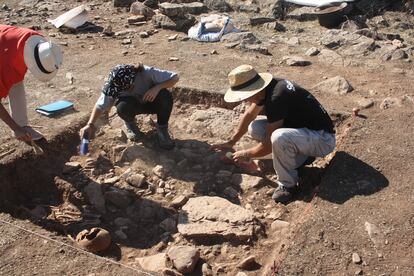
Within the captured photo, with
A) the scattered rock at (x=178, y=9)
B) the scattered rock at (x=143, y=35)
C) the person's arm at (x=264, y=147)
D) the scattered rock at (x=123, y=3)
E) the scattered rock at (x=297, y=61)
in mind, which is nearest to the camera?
the person's arm at (x=264, y=147)

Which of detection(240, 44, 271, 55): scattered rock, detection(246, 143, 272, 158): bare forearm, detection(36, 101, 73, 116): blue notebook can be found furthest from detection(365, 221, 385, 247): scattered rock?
detection(240, 44, 271, 55): scattered rock

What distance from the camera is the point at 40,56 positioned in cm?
390

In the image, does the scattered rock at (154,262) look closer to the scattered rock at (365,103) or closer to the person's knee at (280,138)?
the person's knee at (280,138)

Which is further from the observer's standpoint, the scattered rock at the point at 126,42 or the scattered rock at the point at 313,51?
the scattered rock at the point at 126,42

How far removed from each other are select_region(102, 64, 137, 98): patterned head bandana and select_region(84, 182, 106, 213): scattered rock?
2.71 ft

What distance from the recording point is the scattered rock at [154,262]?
138 inches

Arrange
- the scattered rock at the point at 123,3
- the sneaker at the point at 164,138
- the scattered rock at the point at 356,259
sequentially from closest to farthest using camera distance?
the scattered rock at the point at 356,259 < the sneaker at the point at 164,138 < the scattered rock at the point at 123,3

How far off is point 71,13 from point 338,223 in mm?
6341

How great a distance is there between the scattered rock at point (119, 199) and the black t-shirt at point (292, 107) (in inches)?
55.5

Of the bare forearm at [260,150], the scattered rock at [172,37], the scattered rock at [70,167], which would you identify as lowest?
the scattered rock at [70,167]

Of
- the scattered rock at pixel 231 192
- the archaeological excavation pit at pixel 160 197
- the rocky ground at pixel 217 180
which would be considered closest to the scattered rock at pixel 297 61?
the rocky ground at pixel 217 180

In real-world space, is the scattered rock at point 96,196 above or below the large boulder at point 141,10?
below

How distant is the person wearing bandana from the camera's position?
4395 mm

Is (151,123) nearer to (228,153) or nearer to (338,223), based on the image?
(228,153)
